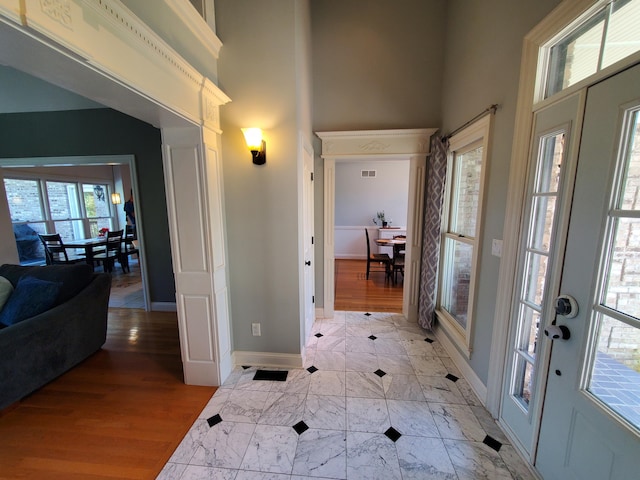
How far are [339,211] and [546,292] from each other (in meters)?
5.82

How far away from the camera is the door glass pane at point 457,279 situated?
2.46m

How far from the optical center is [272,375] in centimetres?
229

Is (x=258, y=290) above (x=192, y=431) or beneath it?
above

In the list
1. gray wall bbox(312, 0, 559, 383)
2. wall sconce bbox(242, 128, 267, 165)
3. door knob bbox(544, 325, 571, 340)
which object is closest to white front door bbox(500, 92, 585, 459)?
door knob bbox(544, 325, 571, 340)

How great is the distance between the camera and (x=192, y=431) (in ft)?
5.66

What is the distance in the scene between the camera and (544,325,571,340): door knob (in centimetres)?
123

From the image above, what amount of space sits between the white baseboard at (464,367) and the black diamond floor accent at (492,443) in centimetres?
29

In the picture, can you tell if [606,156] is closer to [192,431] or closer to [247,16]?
[247,16]

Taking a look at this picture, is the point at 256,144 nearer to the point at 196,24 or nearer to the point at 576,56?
the point at 196,24

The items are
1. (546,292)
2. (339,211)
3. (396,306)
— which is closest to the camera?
(546,292)

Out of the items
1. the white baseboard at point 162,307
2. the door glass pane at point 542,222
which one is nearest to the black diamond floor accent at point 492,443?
the door glass pane at point 542,222

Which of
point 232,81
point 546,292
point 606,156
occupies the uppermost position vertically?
point 232,81

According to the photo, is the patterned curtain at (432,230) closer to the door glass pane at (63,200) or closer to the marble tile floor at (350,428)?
the marble tile floor at (350,428)

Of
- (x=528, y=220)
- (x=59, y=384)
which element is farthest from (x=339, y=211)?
(x=59, y=384)
